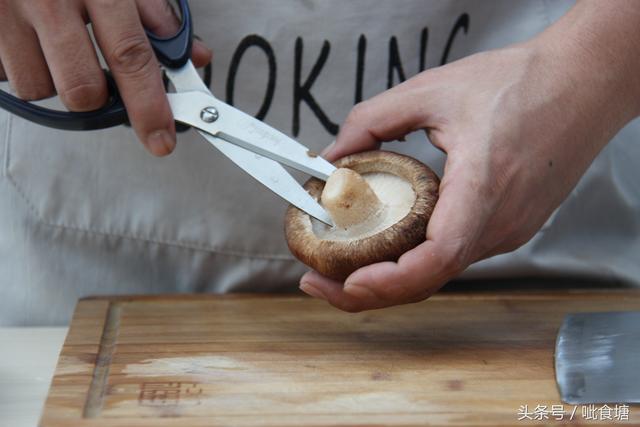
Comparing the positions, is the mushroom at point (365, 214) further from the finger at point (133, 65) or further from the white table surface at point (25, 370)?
the white table surface at point (25, 370)

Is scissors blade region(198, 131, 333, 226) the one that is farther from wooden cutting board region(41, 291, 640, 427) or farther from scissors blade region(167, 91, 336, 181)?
wooden cutting board region(41, 291, 640, 427)

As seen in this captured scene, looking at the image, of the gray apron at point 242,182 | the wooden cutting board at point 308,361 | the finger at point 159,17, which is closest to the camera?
the wooden cutting board at point 308,361

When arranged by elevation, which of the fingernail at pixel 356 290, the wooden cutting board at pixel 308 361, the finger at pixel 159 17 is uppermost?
the finger at pixel 159 17

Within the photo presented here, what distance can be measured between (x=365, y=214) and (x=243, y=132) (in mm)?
202

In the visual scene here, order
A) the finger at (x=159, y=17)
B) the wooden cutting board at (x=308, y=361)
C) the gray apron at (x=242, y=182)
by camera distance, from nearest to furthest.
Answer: the wooden cutting board at (x=308, y=361)
the finger at (x=159, y=17)
the gray apron at (x=242, y=182)

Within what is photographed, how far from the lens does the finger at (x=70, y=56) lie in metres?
1.17

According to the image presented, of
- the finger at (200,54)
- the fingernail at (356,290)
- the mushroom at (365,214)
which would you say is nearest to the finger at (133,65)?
the finger at (200,54)

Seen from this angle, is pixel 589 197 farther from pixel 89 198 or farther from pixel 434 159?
pixel 89 198

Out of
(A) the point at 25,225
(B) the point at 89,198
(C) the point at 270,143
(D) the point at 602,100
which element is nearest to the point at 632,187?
(D) the point at 602,100

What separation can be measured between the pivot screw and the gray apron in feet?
0.62

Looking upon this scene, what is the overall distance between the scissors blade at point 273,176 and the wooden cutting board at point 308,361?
0.66ft

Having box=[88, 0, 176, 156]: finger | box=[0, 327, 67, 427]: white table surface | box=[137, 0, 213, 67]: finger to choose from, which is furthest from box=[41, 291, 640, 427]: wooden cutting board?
box=[137, 0, 213, 67]: finger

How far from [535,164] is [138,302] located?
2.17 feet

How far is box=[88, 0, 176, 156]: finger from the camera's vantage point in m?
1.18
